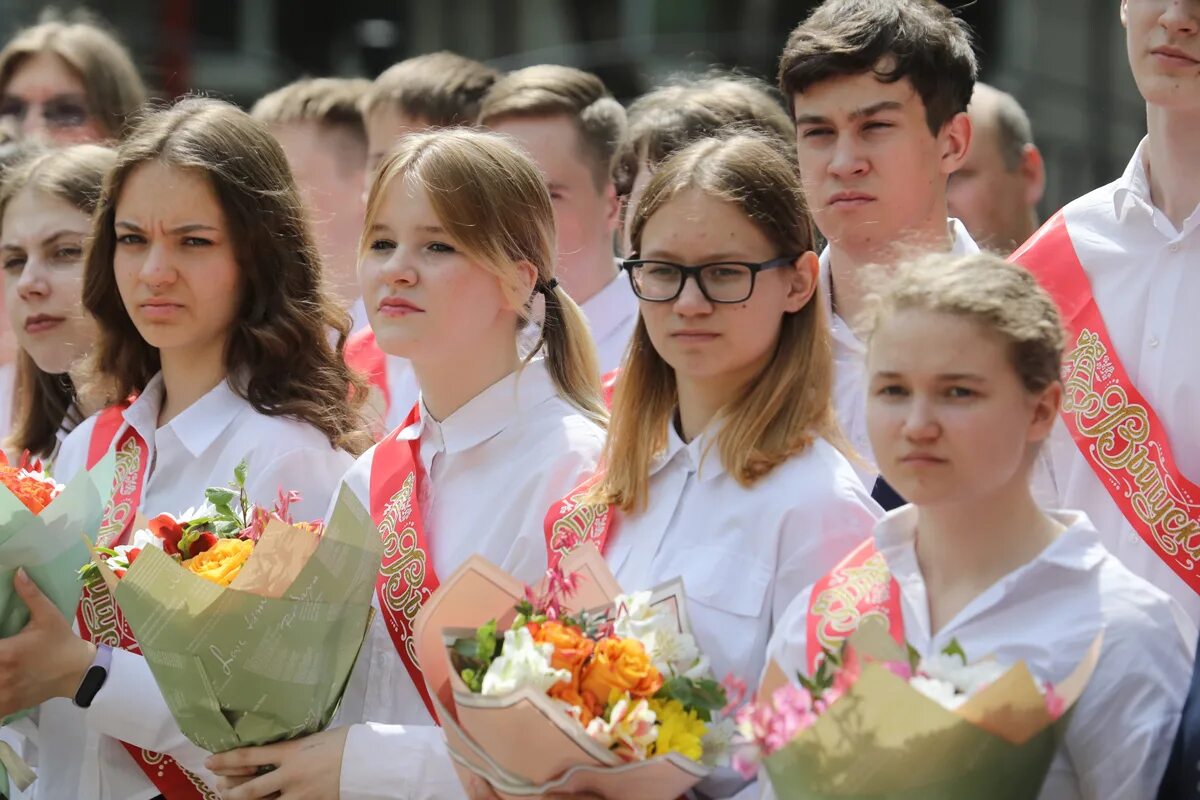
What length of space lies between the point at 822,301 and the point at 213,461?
1458 mm

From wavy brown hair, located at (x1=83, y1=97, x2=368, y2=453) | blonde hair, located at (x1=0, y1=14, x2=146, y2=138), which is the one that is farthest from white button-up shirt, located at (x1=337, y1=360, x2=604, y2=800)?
blonde hair, located at (x1=0, y1=14, x2=146, y2=138)

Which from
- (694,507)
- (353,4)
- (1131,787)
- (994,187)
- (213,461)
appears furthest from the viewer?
(353,4)

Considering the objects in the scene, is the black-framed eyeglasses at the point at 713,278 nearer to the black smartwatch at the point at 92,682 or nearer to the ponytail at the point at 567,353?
the ponytail at the point at 567,353

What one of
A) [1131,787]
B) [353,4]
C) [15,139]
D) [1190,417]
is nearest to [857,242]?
[1190,417]

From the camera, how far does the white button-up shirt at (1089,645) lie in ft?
8.45

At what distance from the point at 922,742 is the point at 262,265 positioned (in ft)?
7.43

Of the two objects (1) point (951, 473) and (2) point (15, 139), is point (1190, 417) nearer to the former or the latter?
(1) point (951, 473)

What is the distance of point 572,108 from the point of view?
541 centimetres

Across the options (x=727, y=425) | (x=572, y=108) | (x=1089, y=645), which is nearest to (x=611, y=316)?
(x=572, y=108)

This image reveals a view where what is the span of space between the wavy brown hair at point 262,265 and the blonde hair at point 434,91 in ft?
5.40

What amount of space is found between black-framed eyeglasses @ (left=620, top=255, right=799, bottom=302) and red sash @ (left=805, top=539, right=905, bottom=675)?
567 millimetres

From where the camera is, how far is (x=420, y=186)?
3633 mm

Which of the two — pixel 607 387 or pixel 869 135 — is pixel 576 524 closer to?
pixel 607 387

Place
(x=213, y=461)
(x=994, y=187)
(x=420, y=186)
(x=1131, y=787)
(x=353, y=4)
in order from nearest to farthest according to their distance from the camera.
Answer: (x=1131, y=787), (x=420, y=186), (x=213, y=461), (x=994, y=187), (x=353, y=4)
